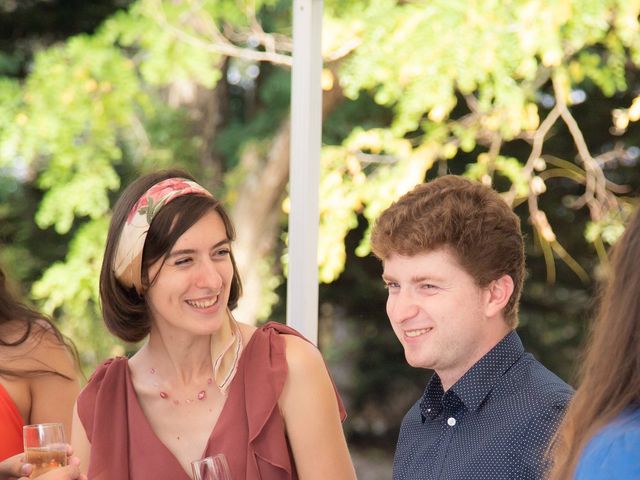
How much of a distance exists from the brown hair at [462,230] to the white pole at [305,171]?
0.84 m

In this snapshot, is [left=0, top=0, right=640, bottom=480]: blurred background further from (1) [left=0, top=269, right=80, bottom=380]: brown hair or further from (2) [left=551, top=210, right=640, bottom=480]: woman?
(2) [left=551, top=210, right=640, bottom=480]: woman

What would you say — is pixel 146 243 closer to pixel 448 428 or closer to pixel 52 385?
pixel 52 385

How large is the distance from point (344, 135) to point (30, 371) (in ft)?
15.4

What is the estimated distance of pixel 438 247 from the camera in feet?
6.34

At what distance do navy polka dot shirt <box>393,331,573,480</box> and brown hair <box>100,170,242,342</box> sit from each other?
76cm

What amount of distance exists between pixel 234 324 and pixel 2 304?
0.59 metres

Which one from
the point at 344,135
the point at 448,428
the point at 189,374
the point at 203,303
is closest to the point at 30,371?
the point at 189,374

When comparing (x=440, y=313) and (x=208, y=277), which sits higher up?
(x=208, y=277)

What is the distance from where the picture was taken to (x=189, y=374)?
2.63 metres

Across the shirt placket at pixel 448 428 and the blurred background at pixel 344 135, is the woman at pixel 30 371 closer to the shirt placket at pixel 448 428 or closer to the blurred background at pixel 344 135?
the shirt placket at pixel 448 428

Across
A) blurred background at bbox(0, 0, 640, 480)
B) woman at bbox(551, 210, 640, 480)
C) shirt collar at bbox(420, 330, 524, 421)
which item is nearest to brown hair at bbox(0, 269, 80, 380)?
shirt collar at bbox(420, 330, 524, 421)

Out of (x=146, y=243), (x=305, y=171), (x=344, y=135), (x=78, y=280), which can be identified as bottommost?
(x=146, y=243)

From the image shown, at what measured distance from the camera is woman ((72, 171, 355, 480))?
245cm

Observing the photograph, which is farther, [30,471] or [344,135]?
[344,135]
